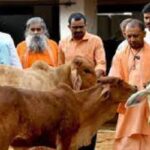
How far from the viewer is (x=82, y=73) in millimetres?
6816

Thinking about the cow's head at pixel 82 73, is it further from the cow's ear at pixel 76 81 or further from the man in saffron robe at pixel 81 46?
the man in saffron robe at pixel 81 46

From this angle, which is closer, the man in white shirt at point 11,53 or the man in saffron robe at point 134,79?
the man in saffron robe at point 134,79

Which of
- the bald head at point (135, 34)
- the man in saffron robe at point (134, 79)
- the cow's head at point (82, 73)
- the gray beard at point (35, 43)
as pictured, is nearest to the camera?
the bald head at point (135, 34)

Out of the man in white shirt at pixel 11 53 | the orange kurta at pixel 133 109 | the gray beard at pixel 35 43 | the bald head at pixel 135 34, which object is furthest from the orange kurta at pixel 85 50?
the bald head at pixel 135 34

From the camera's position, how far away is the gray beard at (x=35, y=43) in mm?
7375

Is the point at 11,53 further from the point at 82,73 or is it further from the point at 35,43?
the point at 82,73

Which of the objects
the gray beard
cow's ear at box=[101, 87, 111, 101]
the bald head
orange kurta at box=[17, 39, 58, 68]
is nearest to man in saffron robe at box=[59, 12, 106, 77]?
orange kurta at box=[17, 39, 58, 68]

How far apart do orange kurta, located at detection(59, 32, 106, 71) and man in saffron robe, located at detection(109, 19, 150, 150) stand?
1.95 ft

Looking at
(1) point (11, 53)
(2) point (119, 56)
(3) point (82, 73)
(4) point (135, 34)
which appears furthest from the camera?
(1) point (11, 53)

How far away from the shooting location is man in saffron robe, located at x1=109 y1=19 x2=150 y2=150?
6.45 meters

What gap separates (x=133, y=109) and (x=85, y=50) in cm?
98

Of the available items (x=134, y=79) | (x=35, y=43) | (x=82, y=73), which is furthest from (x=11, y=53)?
(x=134, y=79)

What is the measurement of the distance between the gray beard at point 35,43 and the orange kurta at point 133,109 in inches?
43.2

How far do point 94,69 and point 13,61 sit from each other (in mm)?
896
